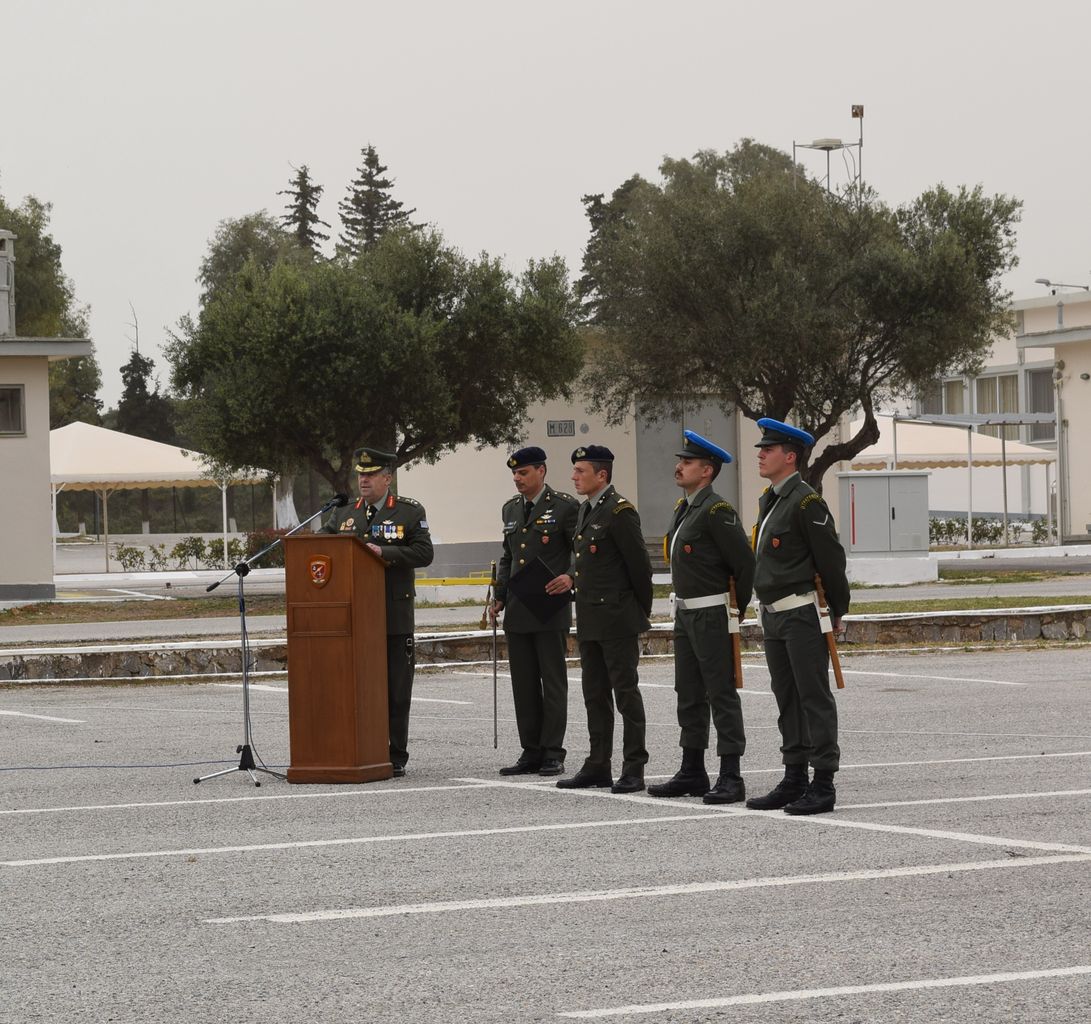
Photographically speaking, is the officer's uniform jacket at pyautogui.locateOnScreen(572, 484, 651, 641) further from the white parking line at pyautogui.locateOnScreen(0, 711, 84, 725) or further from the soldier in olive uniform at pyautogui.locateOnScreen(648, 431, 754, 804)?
the white parking line at pyautogui.locateOnScreen(0, 711, 84, 725)

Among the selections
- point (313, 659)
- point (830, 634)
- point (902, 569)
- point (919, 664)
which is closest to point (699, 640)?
point (830, 634)

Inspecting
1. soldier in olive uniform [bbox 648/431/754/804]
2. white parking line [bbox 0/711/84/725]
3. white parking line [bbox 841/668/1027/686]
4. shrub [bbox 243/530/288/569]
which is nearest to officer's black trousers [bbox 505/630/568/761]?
soldier in olive uniform [bbox 648/431/754/804]

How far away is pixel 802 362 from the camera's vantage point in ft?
120

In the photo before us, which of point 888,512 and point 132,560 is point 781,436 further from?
point 132,560

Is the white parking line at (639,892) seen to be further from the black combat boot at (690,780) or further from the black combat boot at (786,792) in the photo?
the black combat boot at (690,780)

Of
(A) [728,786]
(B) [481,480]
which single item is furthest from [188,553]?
(A) [728,786]

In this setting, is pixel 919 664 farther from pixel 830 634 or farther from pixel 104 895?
pixel 104 895

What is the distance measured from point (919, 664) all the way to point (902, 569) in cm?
1736

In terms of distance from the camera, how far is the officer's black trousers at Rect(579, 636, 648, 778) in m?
9.99

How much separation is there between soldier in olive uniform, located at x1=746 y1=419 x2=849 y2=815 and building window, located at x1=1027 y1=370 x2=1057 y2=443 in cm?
6295

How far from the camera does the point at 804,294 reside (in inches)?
1405

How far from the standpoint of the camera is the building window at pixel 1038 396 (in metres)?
69.8

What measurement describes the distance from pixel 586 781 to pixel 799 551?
1951mm

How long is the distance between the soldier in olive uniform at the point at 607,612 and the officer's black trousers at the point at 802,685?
99 cm
